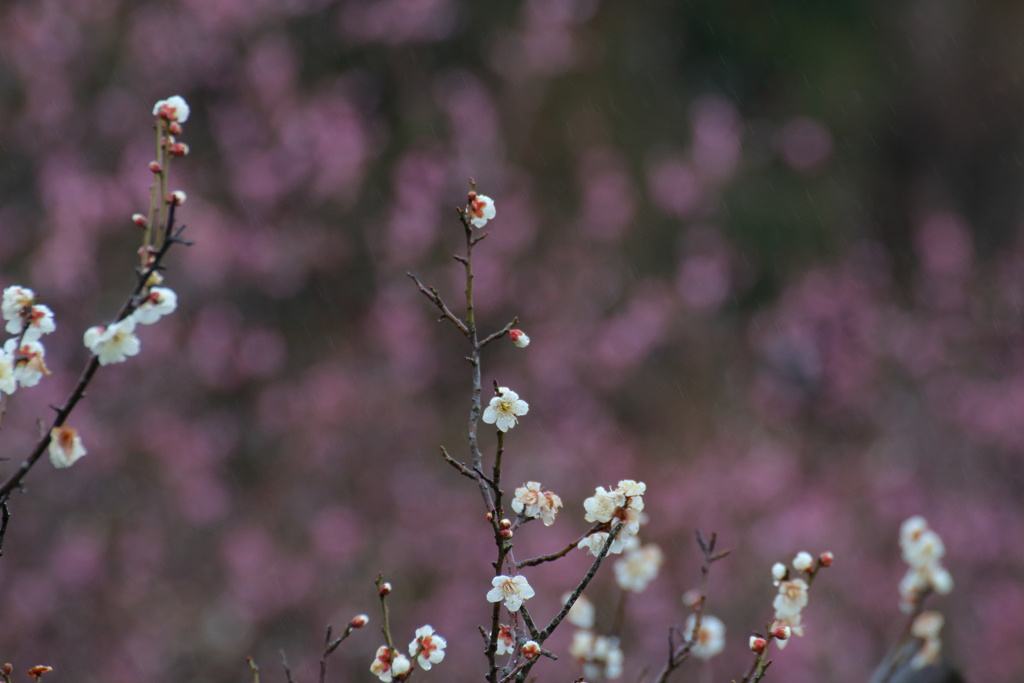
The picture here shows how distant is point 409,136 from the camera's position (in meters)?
5.83

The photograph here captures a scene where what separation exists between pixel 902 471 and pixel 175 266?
5.00 metres

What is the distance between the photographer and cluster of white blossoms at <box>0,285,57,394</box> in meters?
0.92

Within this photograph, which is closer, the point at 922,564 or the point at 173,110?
the point at 173,110

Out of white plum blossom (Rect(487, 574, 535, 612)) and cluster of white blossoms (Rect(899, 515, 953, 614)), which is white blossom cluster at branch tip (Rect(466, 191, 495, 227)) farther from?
cluster of white blossoms (Rect(899, 515, 953, 614))

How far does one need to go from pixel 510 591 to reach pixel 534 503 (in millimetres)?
115

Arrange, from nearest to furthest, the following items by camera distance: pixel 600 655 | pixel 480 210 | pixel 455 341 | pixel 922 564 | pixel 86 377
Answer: pixel 86 377
pixel 480 210
pixel 600 655
pixel 922 564
pixel 455 341

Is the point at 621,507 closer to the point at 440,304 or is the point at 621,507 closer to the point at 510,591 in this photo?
the point at 510,591

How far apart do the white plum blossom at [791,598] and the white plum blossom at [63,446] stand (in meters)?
1.02

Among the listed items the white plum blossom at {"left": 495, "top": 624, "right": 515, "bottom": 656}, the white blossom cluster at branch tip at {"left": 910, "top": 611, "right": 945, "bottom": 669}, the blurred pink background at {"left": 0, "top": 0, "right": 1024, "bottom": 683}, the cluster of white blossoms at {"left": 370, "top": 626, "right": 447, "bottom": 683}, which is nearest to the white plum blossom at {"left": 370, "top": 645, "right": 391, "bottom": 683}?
the cluster of white blossoms at {"left": 370, "top": 626, "right": 447, "bottom": 683}

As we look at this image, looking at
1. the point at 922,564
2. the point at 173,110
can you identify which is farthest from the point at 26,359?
the point at 922,564

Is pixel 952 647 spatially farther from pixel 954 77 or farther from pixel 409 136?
pixel 954 77

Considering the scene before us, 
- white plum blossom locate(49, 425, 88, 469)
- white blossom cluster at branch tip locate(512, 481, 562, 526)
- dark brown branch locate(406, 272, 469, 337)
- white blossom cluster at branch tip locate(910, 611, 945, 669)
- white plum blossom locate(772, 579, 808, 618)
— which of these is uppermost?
white blossom cluster at branch tip locate(910, 611, 945, 669)

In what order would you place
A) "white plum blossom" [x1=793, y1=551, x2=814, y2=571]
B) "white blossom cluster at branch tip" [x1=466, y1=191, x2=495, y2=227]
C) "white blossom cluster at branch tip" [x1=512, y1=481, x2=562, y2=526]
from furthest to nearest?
1. "white plum blossom" [x1=793, y1=551, x2=814, y2=571]
2. "white blossom cluster at branch tip" [x1=466, y1=191, x2=495, y2=227]
3. "white blossom cluster at branch tip" [x1=512, y1=481, x2=562, y2=526]

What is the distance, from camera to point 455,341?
5.39 meters
